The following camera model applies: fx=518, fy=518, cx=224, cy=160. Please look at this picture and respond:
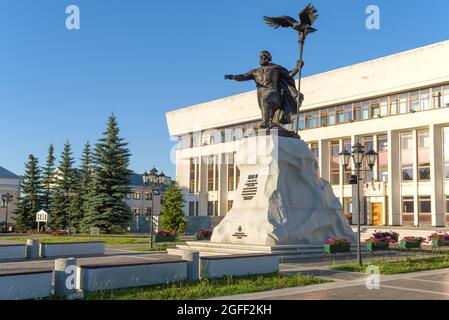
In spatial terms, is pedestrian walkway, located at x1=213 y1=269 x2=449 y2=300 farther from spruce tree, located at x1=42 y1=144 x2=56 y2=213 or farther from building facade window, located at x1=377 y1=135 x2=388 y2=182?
spruce tree, located at x1=42 y1=144 x2=56 y2=213

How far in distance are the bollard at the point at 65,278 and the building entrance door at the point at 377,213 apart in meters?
41.6

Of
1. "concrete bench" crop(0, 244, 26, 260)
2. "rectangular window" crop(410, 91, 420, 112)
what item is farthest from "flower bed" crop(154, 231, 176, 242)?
"rectangular window" crop(410, 91, 420, 112)

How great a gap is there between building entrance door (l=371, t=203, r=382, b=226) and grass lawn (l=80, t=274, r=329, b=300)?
37.3 meters

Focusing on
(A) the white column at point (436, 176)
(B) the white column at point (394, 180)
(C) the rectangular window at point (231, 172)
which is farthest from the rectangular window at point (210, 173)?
(A) the white column at point (436, 176)

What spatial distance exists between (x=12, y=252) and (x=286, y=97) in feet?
39.6

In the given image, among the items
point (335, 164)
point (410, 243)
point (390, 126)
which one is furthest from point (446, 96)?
point (410, 243)

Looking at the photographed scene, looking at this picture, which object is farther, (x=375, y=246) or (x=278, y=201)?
(x=375, y=246)

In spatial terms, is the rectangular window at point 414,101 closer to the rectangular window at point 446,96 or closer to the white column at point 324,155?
the rectangular window at point 446,96

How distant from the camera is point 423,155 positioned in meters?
45.2

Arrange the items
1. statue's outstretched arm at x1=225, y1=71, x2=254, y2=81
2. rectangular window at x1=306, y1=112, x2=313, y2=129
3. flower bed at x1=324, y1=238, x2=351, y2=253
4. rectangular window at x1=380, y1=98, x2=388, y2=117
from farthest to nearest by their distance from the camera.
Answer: rectangular window at x1=306, y1=112, x2=313, y2=129 → rectangular window at x1=380, y1=98, x2=388, y2=117 → statue's outstretched arm at x1=225, y1=71, x2=254, y2=81 → flower bed at x1=324, y1=238, x2=351, y2=253

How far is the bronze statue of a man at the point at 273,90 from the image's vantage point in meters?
20.6

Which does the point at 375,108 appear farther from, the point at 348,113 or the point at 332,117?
the point at 332,117

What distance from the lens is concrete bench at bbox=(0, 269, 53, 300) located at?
30.6 feet
